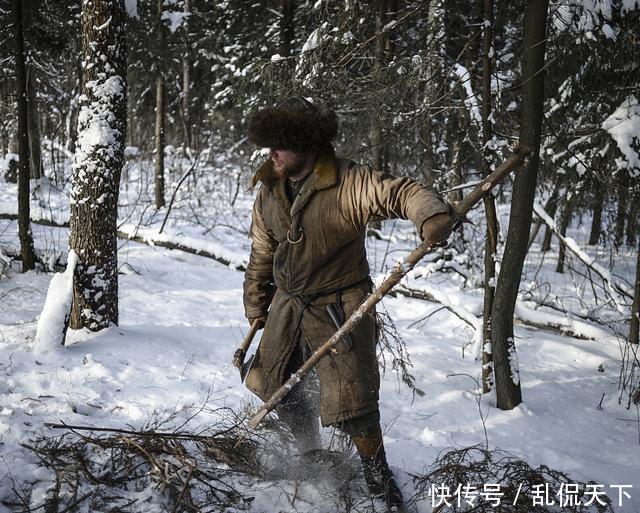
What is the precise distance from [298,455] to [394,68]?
11.0 ft

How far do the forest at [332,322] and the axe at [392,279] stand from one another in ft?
0.05

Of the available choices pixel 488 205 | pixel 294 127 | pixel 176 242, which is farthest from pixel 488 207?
pixel 176 242

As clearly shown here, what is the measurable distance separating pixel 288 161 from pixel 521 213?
2180 millimetres

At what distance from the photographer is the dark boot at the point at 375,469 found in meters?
2.77

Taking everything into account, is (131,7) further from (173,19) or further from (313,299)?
(173,19)

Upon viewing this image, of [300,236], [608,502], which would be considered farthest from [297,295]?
[608,502]

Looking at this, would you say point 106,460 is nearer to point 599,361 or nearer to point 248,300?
point 248,300

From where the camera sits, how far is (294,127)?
2.57 meters

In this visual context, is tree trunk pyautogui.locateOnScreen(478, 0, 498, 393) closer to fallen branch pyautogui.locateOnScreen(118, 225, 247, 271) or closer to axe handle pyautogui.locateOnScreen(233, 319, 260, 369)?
axe handle pyautogui.locateOnScreen(233, 319, 260, 369)

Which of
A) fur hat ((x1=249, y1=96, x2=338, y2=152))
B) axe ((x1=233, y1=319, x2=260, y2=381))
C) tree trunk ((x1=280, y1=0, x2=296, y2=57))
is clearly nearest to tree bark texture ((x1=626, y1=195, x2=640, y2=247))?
A: fur hat ((x1=249, y1=96, x2=338, y2=152))

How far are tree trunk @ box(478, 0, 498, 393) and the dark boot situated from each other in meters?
1.91

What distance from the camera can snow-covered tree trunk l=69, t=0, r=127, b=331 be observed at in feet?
14.1

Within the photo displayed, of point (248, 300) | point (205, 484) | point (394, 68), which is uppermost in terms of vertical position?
point (394, 68)

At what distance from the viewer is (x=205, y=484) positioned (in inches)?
103
